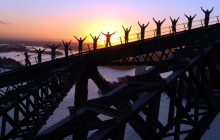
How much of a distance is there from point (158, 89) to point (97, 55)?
9746 mm

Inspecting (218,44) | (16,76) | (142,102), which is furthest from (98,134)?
(16,76)

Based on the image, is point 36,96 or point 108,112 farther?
point 36,96

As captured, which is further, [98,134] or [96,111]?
[96,111]

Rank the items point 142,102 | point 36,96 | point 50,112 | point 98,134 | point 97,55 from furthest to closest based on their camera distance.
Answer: point 97,55
point 50,112
point 36,96
point 142,102
point 98,134

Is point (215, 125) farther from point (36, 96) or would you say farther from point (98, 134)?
point (98, 134)

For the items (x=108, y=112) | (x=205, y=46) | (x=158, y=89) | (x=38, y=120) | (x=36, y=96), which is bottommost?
(x=38, y=120)

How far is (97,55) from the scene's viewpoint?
1331cm

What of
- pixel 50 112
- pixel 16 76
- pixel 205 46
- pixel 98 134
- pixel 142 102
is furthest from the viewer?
pixel 16 76

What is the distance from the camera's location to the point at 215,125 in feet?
92.5

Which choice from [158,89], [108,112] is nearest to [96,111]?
[108,112]

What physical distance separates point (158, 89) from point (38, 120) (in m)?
9.09

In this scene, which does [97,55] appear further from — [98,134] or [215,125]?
[215,125]

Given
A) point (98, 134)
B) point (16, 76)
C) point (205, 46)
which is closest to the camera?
point (98, 134)

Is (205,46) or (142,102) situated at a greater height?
(205,46)
